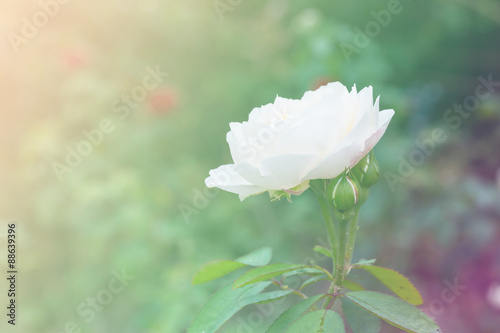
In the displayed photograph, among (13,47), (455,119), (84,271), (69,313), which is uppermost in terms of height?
(13,47)

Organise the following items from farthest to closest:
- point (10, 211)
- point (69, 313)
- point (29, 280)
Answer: point (10, 211) < point (29, 280) < point (69, 313)

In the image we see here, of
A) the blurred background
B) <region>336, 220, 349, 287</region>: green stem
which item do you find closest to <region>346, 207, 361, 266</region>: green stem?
<region>336, 220, 349, 287</region>: green stem

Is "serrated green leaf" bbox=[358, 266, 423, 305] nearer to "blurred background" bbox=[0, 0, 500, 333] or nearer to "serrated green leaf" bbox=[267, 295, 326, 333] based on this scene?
"serrated green leaf" bbox=[267, 295, 326, 333]

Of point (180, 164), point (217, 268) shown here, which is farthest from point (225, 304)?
point (180, 164)

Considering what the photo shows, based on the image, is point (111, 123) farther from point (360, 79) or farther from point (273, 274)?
point (273, 274)

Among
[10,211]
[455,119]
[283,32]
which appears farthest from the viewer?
[455,119]

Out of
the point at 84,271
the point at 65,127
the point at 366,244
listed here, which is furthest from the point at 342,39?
the point at 84,271

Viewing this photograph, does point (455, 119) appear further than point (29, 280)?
Yes
